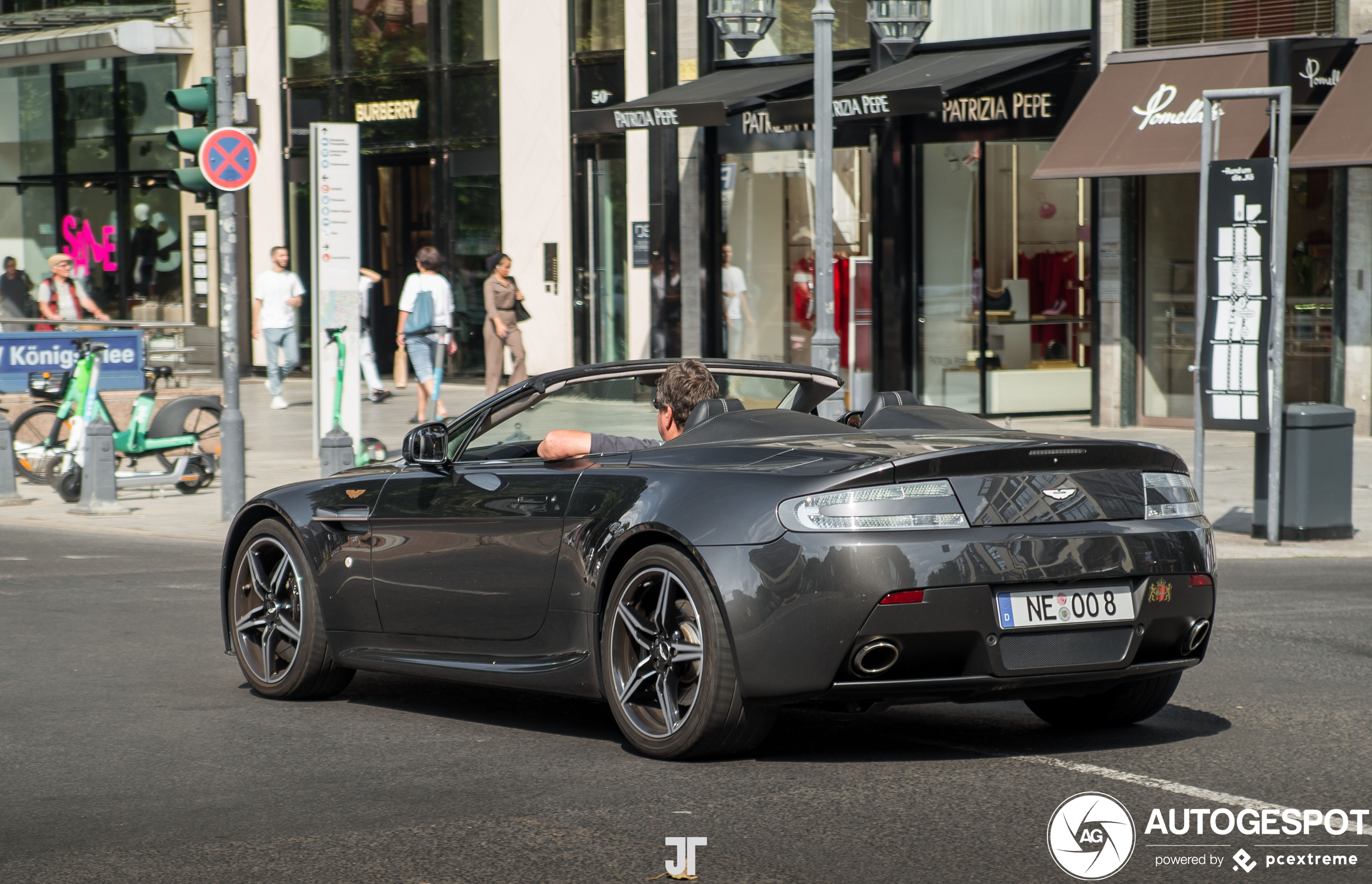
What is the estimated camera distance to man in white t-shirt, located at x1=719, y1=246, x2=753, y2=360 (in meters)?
24.2

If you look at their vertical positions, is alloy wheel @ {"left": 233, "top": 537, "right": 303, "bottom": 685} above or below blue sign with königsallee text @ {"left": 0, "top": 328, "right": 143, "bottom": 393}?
below

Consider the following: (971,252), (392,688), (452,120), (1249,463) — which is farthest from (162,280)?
(392,688)

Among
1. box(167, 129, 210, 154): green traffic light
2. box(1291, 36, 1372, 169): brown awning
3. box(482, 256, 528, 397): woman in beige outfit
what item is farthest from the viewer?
box(482, 256, 528, 397): woman in beige outfit

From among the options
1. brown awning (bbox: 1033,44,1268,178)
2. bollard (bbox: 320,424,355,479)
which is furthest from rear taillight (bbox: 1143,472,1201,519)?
brown awning (bbox: 1033,44,1268,178)

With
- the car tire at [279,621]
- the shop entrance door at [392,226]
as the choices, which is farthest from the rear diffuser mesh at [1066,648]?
the shop entrance door at [392,226]

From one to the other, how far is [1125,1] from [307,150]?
585 inches

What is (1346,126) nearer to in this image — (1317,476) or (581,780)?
(1317,476)

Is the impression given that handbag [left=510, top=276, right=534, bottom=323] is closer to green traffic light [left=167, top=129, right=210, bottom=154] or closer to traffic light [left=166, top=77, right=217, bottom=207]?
traffic light [left=166, top=77, right=217, bottom=207]

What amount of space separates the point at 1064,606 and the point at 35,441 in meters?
13.7

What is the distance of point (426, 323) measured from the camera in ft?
Answer: 68.1

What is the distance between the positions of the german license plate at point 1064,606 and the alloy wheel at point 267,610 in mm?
2877

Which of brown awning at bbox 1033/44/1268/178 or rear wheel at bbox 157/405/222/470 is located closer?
rear wheel at bbox 157/405/222/470

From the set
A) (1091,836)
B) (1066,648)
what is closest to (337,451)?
(1066,648)

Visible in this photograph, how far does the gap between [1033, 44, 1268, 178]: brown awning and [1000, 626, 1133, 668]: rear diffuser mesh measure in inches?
502
